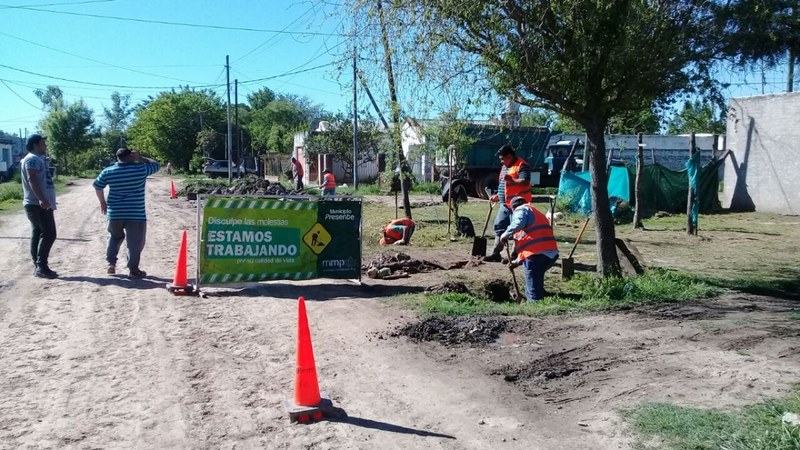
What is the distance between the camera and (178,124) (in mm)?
65250

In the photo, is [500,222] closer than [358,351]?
No

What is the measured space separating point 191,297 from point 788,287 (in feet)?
26.0

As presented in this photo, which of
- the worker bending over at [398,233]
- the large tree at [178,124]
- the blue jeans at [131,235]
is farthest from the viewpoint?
the large tree at [178,124]

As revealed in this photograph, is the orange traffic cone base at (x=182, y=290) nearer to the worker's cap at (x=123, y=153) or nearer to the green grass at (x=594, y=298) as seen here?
the worker's cap at (x=123, y=153)

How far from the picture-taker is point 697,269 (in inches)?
415

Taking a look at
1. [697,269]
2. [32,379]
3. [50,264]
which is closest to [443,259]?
[697,269]

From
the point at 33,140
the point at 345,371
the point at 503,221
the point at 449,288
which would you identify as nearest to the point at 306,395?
the point at 345,371

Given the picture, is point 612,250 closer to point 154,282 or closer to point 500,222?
point 500,222

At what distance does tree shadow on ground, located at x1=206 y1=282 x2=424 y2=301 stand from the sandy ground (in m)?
0.14

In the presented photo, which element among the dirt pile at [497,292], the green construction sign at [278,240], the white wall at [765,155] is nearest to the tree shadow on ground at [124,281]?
the green construction sign at [278,240]

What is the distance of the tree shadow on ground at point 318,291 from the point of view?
8852 mm

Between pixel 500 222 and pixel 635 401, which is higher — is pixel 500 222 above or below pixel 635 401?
above

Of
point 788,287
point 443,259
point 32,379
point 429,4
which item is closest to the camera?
point 32,379

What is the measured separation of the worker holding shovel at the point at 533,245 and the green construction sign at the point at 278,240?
7.93 ft
